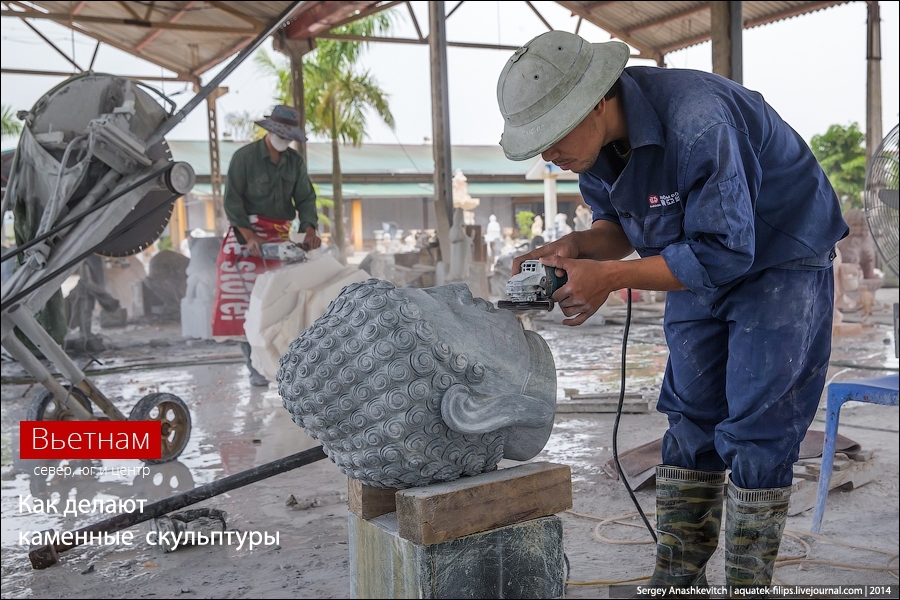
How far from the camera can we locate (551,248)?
2.07 m

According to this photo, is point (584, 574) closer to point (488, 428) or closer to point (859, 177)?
point (488, 428)

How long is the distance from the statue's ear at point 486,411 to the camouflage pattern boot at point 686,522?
55cm

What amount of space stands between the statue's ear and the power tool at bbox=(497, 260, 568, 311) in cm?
21

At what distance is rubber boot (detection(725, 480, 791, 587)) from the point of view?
6.28 feet

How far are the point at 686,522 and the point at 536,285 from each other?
0.82m

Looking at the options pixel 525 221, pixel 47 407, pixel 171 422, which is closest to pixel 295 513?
pixel 171 422

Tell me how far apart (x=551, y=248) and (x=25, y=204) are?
10.4 feet

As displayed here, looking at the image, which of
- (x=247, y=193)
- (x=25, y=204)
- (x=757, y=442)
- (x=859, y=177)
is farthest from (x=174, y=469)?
(x=859, y=177)

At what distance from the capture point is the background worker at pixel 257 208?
5379 millimetres

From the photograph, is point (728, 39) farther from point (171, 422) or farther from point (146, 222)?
point (171, 422)

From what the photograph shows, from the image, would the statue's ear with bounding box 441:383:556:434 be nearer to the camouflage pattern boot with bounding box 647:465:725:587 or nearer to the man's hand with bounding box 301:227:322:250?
the camouflage pattern boot with bounding box 647:465:725:587

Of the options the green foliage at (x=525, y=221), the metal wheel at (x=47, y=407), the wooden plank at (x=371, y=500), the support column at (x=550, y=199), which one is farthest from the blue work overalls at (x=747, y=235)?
the green foliage at (x=525, y=221)

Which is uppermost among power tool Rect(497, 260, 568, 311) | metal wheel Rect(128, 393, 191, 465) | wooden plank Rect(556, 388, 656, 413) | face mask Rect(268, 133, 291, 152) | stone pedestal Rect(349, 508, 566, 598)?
face mask Rect(268, 133, 291, 152)

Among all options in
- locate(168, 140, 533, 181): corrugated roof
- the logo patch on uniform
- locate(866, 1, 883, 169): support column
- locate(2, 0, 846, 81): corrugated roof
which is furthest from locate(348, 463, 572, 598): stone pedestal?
locate(168, 140, 533, 181): corrugated roof
